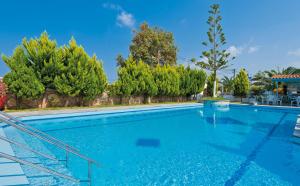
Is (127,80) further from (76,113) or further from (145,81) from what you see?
(76,113)

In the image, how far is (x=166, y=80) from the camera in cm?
1833

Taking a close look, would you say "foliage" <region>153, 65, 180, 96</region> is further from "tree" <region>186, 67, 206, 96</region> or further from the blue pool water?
the blue pool water

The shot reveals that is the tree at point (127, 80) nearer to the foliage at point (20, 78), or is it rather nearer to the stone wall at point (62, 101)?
the stone wall at point (62, 101)

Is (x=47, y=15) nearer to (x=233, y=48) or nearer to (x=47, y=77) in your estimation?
(x=47, y=77)

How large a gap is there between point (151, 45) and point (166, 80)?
23.5 ft

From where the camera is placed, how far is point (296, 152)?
505 cm

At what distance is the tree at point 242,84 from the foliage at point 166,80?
24.9 feet

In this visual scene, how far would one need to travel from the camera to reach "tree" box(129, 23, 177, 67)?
75.0 feet

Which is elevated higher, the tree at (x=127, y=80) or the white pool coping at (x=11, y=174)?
the tree at (x=127, y=80)

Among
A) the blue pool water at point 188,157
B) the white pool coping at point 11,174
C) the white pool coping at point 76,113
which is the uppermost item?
the white pool coping at point 76,113

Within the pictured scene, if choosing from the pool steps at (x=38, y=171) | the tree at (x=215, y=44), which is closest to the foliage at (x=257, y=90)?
the tree at (x=215, y=44)

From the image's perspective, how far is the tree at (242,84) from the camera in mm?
20452

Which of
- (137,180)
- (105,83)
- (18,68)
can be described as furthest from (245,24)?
(18,68)

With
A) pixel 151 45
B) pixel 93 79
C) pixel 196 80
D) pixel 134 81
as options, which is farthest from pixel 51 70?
pixel 196 80
